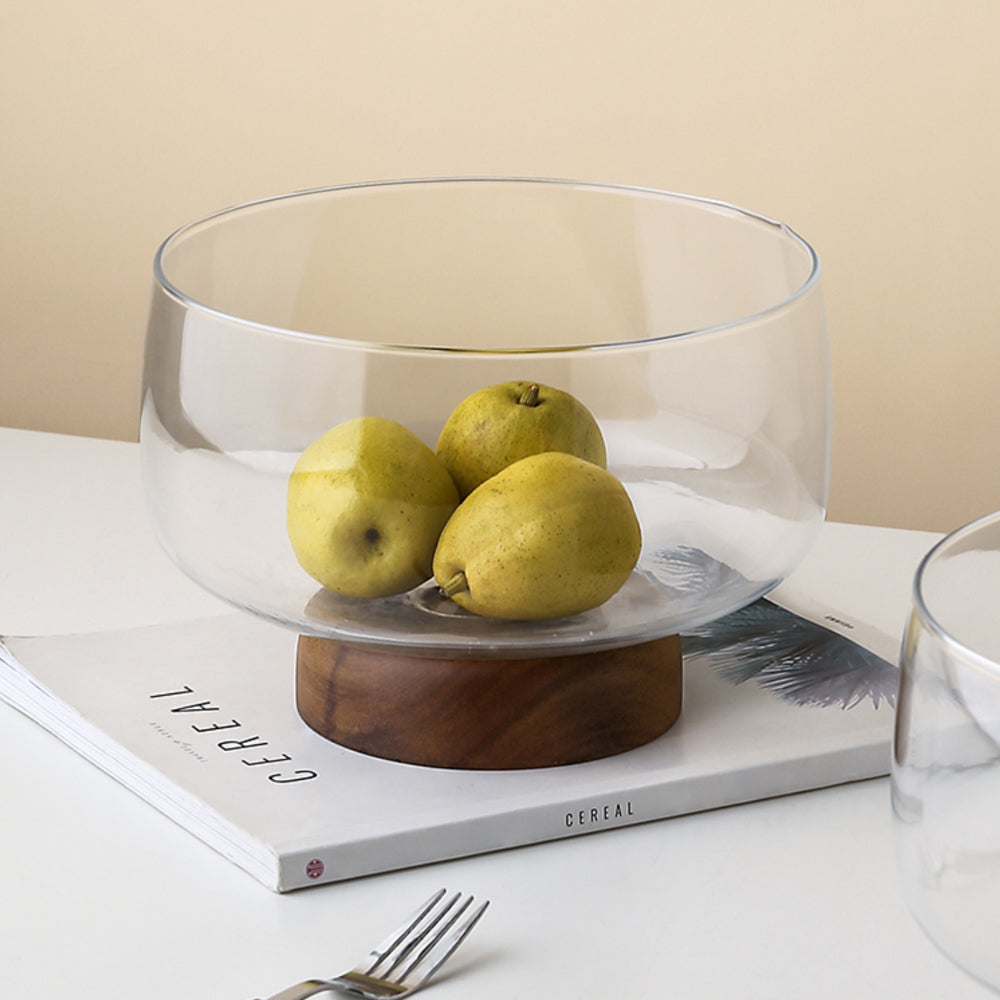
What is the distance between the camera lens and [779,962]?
1.60 feet

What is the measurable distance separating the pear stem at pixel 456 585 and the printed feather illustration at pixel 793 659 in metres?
0.17

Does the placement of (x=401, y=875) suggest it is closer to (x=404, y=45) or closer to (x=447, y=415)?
(x=447, y=415)

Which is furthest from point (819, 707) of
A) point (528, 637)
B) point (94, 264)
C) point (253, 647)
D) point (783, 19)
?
point (94, 264)

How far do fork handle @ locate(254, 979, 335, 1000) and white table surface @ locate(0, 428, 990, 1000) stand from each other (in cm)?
2

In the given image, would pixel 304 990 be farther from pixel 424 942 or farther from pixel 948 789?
pixel 948 789

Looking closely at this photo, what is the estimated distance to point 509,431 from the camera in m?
0.59

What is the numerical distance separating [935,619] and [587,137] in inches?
48.1

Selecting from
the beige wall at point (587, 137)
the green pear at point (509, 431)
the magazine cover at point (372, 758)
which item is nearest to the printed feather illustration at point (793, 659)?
the magazine cover at point (372, 758)

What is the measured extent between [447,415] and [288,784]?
0.52 feet

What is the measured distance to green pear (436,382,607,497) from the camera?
0.57 metres

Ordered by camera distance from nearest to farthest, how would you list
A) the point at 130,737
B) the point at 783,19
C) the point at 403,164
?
the point at 130,737, the point at 783,19, the point at 403,164

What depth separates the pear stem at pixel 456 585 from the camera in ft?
1.80

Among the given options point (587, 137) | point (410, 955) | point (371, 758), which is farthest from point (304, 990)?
point (587, 137)

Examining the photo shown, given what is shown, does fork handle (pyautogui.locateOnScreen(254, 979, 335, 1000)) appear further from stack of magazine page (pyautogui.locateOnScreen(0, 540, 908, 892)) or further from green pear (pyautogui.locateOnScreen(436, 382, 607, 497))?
green pear (pyautogui.locateOnScreen(436, 382, 607, 497))
